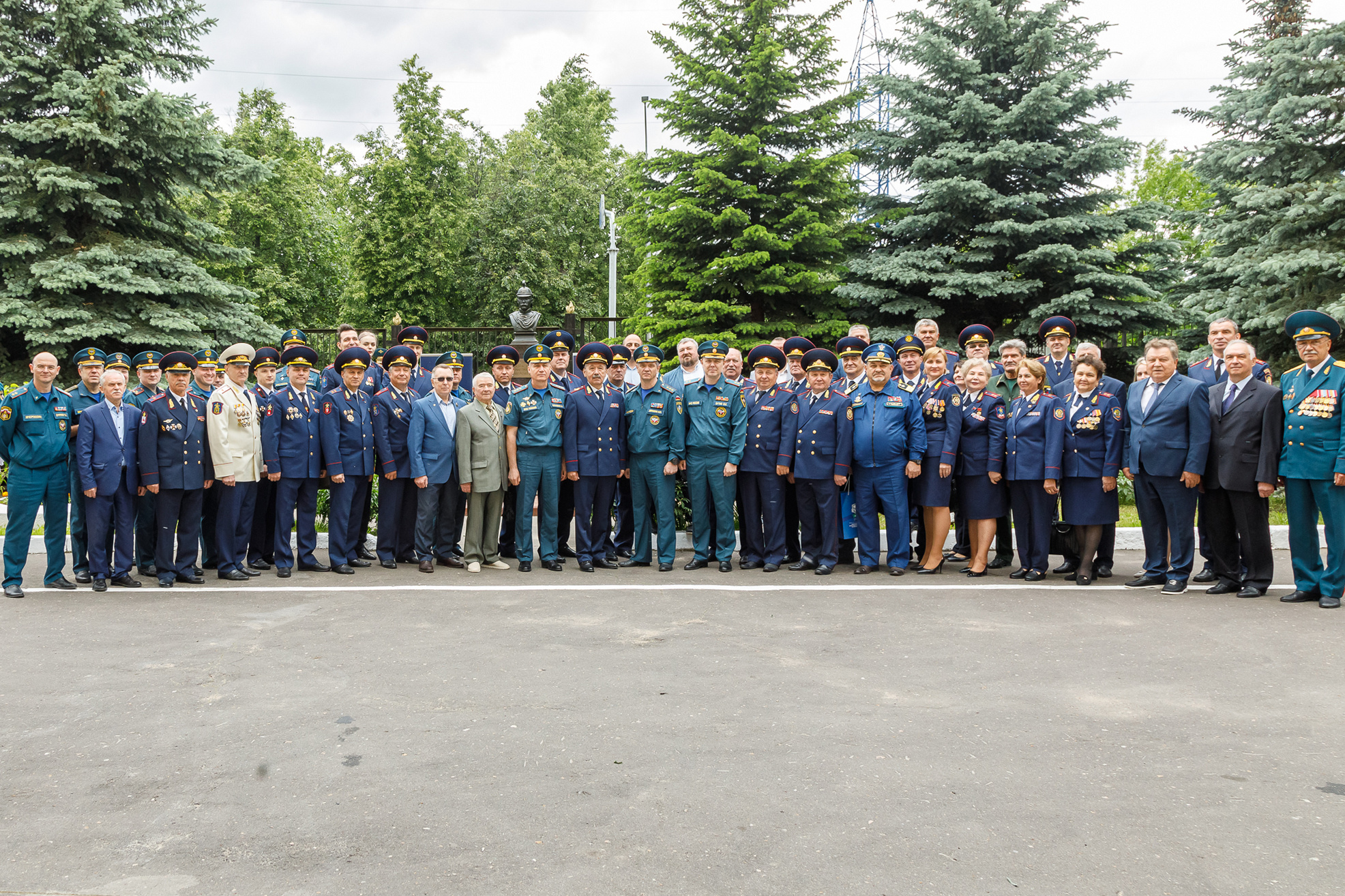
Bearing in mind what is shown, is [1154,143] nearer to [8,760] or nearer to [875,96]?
[875,96]

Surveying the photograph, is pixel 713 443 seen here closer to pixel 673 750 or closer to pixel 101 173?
pixel 673 750

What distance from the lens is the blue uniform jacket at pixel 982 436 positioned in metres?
8.73

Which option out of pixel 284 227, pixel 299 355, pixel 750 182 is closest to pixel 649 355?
pixel 299 355

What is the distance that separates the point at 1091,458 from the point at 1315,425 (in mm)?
1662

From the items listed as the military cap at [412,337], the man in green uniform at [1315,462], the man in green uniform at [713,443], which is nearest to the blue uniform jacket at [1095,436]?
the man in green uniform at [1315,462]

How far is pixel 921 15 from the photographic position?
50.2ft

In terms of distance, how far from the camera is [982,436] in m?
8.86

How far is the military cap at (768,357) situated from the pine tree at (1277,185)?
770cm

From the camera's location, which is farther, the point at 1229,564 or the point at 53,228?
the point at 53,228

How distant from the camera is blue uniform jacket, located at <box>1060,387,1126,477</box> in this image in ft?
27.7

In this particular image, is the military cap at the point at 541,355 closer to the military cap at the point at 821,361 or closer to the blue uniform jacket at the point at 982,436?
the military cap at the point at 821,361

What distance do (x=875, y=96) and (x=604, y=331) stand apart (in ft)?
57.6

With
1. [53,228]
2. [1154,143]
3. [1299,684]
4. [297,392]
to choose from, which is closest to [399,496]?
[297,392]

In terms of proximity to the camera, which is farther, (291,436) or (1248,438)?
(291,436)
